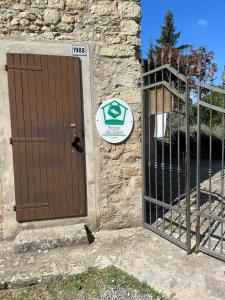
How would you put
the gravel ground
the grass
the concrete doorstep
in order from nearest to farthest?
the gravel ground, the grass, the concrete doorstep

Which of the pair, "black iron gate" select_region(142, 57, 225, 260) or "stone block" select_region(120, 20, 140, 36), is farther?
"stone block" select_region(120, 20, 140, 36)

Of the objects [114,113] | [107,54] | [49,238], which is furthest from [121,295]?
[107,54]

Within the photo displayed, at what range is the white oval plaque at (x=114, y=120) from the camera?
153 inches

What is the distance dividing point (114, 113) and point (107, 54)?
0.78 meters

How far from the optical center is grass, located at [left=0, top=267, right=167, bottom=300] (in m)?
2.73

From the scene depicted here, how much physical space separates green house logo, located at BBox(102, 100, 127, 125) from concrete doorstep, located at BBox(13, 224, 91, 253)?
1453 millimetres

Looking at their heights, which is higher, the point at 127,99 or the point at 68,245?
the point at 127,99

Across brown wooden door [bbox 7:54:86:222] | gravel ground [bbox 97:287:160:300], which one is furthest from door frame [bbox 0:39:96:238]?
gravel ground [bbox 97:287:160:300]

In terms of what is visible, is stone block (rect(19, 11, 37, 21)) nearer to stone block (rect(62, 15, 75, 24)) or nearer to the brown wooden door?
stone block (rect(62, 15, 75, 24))

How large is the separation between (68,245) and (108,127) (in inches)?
62.3

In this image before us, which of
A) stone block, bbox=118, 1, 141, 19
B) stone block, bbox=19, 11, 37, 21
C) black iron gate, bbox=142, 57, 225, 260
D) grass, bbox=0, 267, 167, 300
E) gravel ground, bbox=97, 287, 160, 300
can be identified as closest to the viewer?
gravel ground, bbox=97, 287, 160, 300

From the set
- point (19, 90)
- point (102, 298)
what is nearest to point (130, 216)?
point (102, 298)

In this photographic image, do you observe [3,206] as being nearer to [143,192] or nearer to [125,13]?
[143,192]

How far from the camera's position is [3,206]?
12.2 feet
